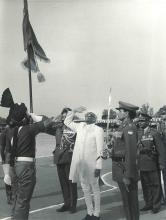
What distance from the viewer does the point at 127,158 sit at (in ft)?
18.2

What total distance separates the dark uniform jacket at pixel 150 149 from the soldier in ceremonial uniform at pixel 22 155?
2.61 metres

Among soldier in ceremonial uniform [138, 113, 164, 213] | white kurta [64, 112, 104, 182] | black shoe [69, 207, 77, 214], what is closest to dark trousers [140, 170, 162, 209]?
soldier in ceremonial uniform [138, 113, 164, 213]

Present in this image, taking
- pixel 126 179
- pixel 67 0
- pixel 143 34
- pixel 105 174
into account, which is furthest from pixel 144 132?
pixel 105 174

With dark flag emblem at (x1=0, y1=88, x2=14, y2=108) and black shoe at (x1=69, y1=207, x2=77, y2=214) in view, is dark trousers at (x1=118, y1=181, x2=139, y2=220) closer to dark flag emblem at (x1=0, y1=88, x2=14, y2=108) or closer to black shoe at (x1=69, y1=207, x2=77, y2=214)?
black shoe at (x1=69, y1=207, x2=77, y2=214)

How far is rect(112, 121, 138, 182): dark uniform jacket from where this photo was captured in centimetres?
555

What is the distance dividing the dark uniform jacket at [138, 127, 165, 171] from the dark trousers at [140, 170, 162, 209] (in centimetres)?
12

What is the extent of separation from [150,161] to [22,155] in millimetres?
2866

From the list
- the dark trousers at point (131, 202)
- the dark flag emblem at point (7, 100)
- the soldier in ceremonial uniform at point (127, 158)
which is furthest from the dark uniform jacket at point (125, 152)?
the dark flag emblem at point (7, 100)

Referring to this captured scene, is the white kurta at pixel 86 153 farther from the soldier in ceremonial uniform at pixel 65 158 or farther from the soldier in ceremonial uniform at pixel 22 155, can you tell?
the soldier in ceremonial uniform at pixel 22 155

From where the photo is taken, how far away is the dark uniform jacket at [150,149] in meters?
7.21

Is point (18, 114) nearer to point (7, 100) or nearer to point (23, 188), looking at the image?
point (7, 100)

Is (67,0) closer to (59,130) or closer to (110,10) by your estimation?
(110,10)

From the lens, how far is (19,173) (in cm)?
509

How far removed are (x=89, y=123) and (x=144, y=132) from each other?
1.26 metres
